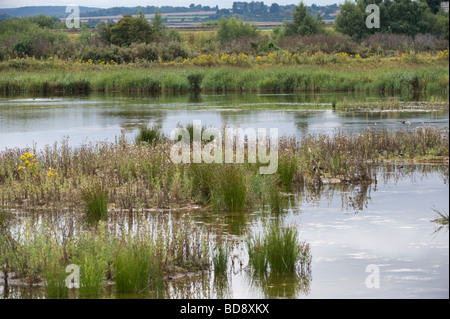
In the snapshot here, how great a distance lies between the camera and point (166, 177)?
1140 centimetres

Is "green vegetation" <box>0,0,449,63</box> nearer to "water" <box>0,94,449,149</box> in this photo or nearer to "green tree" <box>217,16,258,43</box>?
"green tree" <box>217,16,258,43</box>

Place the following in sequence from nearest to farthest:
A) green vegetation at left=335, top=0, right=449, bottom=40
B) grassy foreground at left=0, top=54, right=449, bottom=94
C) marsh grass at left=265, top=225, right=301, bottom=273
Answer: marsh grass at left=265, top=225, right=301, bottom=273
grassy foreground at left=0, top=54, right=449, bottom=94
green vegetation at left=335, top=0, right=449, bottom=40

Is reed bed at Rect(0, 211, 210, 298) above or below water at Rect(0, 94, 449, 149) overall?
above

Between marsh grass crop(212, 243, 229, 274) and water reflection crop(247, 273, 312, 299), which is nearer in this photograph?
water reflection crop(247, 273, 312, 299)

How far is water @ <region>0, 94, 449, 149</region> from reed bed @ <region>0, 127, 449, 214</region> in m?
4.37

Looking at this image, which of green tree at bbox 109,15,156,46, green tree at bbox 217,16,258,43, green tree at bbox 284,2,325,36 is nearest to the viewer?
green tree at bbox 109,15,156,46

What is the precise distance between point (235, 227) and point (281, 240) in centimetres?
207

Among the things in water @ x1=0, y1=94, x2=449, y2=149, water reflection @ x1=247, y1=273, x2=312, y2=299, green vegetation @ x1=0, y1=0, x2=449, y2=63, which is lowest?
water @ x1=0, y1=94, x2=449, y2=149

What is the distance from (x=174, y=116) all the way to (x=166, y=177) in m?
15.8

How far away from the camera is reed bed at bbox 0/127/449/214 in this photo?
10820 millimetres

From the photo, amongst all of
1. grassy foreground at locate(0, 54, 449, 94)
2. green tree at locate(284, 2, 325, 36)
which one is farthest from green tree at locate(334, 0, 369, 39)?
grassy foreground at locate(0, 54, 449, 94)
